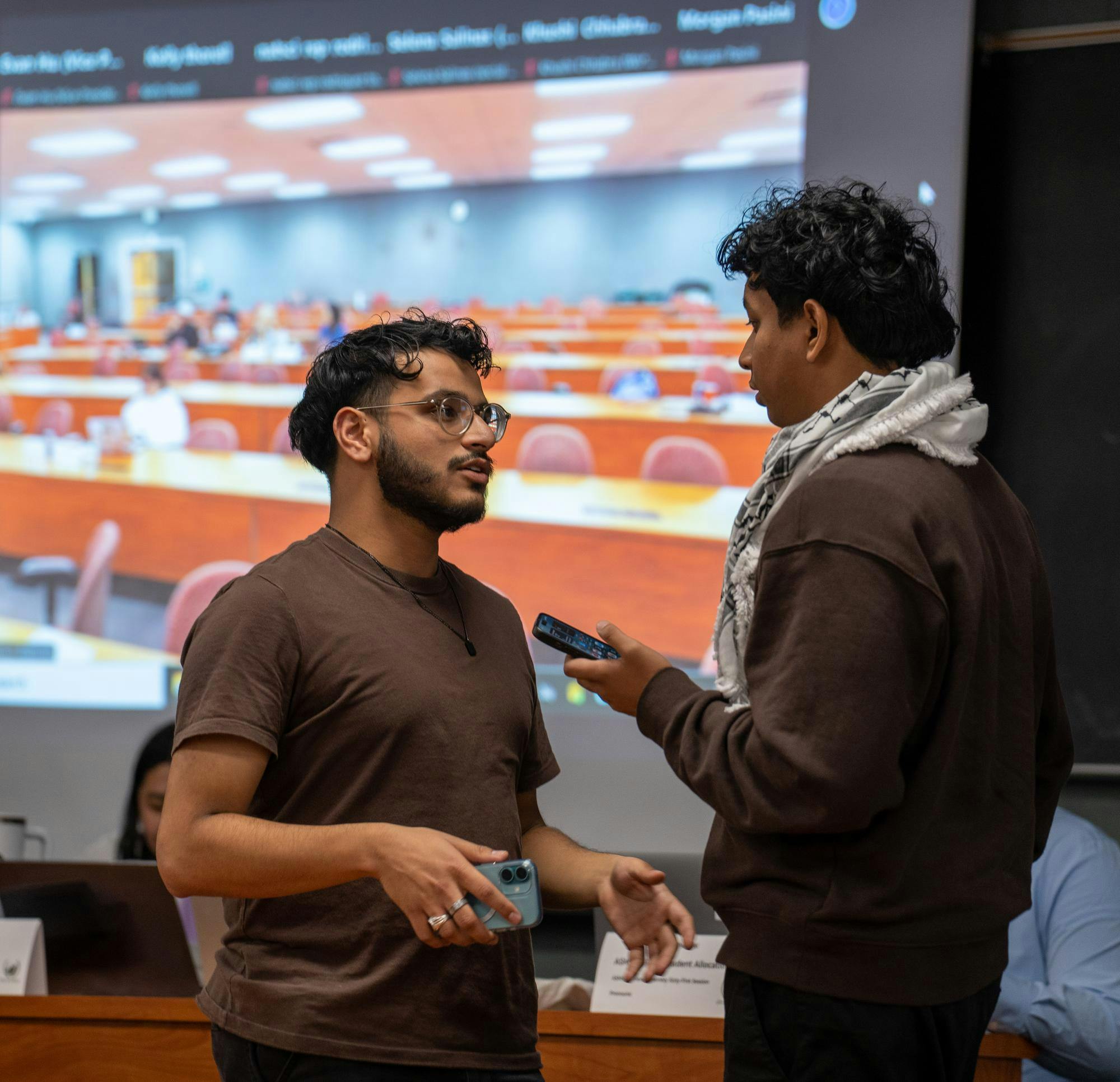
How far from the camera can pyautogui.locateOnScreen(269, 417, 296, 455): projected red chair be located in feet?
11.0

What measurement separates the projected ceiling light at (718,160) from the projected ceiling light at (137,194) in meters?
1.55

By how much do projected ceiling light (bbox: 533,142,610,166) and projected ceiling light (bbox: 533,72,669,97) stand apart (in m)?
0.13

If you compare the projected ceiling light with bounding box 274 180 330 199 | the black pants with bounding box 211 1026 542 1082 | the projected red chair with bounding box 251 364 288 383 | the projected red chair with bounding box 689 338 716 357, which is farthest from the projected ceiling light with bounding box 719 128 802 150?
the black pants with bounding box 211 1026 542 1082

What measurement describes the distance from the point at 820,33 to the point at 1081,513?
54.3 inches

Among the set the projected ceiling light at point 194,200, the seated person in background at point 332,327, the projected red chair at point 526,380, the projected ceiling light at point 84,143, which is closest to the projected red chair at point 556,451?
the projected red chair at point 526,380

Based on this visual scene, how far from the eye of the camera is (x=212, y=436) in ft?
11.2

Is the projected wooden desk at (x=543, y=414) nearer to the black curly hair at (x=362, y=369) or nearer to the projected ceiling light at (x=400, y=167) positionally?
the projected ceiling light at (x=400, y=167)

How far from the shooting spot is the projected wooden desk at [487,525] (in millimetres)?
3127

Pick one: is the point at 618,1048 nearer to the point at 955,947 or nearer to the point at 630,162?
the point at 955,947

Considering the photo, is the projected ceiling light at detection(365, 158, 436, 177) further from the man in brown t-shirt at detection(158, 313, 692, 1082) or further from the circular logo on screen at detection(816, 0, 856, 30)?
the man in brown t-shirt at detection(158, 313, 692, 1082)

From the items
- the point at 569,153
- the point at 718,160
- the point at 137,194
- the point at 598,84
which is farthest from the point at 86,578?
the point at 718,160

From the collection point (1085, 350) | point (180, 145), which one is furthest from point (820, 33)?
point (180, 145)

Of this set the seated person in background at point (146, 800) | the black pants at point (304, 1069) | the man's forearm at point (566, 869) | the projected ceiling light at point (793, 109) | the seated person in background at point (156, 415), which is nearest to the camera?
the black pants at point (304, 1069)

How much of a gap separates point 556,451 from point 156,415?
1230mm
